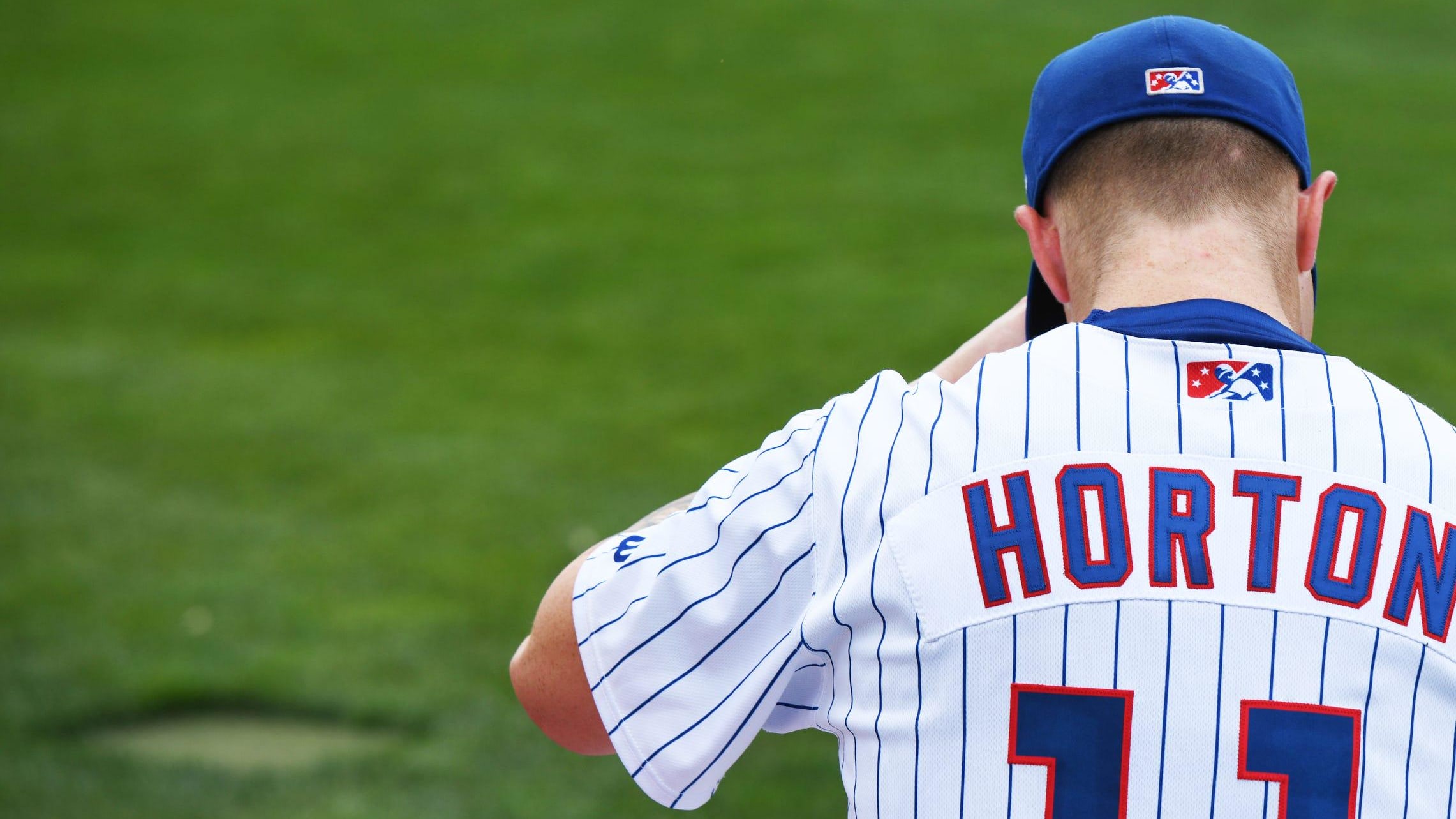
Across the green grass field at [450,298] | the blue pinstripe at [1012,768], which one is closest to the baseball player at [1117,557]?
the blue pinstripe at [1012,768]

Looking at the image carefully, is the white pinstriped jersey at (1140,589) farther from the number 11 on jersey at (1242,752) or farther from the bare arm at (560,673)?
the bare arm at (560,673)

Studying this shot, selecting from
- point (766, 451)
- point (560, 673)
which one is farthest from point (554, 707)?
point (766, 451)

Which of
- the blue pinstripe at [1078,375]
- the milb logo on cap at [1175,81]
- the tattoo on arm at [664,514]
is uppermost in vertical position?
the milb logo on cap at [1175,81]

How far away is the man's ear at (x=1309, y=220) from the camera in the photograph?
4.90ft

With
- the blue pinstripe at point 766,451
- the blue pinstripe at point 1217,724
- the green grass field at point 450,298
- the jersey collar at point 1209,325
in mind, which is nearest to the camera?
the blue pinstripe at point 1217,724

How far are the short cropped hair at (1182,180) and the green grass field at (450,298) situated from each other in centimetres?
288

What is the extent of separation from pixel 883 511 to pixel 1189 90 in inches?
21.4

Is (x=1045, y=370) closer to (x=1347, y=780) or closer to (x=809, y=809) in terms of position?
(x=1347, y=780)

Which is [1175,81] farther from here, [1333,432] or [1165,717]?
[1165,717]

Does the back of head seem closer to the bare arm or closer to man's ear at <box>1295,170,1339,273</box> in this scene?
man's ear at <box>1295,170,1339,273</box>

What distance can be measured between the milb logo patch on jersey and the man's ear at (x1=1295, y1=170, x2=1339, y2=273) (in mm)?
231

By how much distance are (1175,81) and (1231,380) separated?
0.34 metres

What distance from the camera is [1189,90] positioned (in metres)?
1.45

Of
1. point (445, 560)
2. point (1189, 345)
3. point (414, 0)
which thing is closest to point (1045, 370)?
point (1189, 345)
